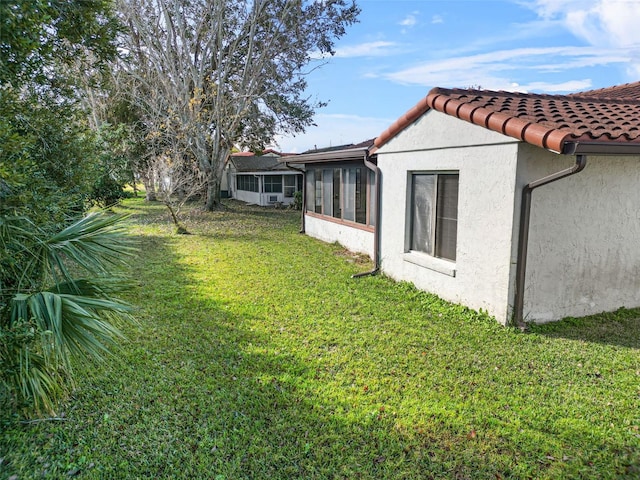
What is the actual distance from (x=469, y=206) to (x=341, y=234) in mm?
6600

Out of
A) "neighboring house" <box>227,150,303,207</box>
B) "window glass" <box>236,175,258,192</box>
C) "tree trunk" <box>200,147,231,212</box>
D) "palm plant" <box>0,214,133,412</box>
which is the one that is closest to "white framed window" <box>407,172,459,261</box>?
"palm plant" <box>0,214,133,412</box>

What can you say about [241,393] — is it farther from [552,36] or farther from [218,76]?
[218,76]

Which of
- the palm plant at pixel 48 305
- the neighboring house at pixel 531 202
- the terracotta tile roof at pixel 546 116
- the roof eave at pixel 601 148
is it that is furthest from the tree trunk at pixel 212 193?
the roof eave at pixel 601 148

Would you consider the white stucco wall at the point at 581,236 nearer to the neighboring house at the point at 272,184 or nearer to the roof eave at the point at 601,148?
the roof eave at the point at 601,148

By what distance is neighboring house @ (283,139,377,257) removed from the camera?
1107cm

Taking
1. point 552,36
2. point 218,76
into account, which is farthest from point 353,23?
point 552,36

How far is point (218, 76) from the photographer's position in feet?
69.9

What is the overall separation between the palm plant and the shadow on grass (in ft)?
18.1

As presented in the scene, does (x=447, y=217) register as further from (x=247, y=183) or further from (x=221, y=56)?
(x=247, y=183)

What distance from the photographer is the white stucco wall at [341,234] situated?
37.6 feet

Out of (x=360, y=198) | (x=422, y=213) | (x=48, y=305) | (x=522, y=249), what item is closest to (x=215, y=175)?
(x=360, y=198)

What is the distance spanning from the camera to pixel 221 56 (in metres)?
21.3

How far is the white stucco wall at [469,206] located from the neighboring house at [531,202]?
0.02 meters

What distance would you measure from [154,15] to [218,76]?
405 cm
